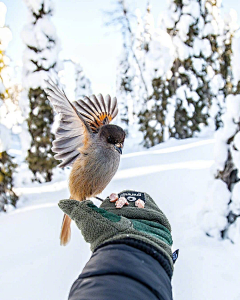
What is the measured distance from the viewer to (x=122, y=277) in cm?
94

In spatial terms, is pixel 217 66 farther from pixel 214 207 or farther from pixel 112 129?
pixel 112 129

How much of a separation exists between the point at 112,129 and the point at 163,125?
849 cm

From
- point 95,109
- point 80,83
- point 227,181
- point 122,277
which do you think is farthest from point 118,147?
point 80,83

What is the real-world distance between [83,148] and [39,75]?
18.2 feet

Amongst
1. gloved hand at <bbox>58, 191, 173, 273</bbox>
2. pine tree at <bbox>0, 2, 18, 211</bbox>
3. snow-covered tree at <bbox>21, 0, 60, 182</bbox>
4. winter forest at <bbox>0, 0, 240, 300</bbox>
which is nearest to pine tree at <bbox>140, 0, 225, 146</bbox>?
winter forest at <bbox>0, 0, 240, 300</bbox>

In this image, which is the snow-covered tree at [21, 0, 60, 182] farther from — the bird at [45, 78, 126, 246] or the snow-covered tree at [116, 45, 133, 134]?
the snow-covered tree at [116, 45, 133, 134]

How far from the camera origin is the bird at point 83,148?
7.49 ft

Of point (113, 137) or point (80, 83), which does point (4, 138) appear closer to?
point (113, 137)

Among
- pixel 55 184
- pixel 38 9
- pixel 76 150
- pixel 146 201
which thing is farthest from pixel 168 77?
pixel 146 201

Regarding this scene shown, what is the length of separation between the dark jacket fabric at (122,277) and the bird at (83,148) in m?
1.24

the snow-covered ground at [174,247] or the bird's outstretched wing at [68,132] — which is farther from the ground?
the bird's outstretched wing at [68,132]

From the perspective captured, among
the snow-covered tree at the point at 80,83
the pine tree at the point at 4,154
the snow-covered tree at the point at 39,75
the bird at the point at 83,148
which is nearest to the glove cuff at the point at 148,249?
the bird at the point at 83,148

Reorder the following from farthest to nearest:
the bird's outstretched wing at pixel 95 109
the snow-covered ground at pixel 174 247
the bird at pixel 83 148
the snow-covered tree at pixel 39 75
A: 1. the snow-covered tree at pixel 39 75
2. the bird's outstretched wing at pixel 95 109
3. the snow-covered ground at pixel 174 247
4. the bird at pixel 83 148

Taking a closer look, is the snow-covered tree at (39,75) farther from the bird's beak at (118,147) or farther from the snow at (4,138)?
the bird's beak at (118,147)
